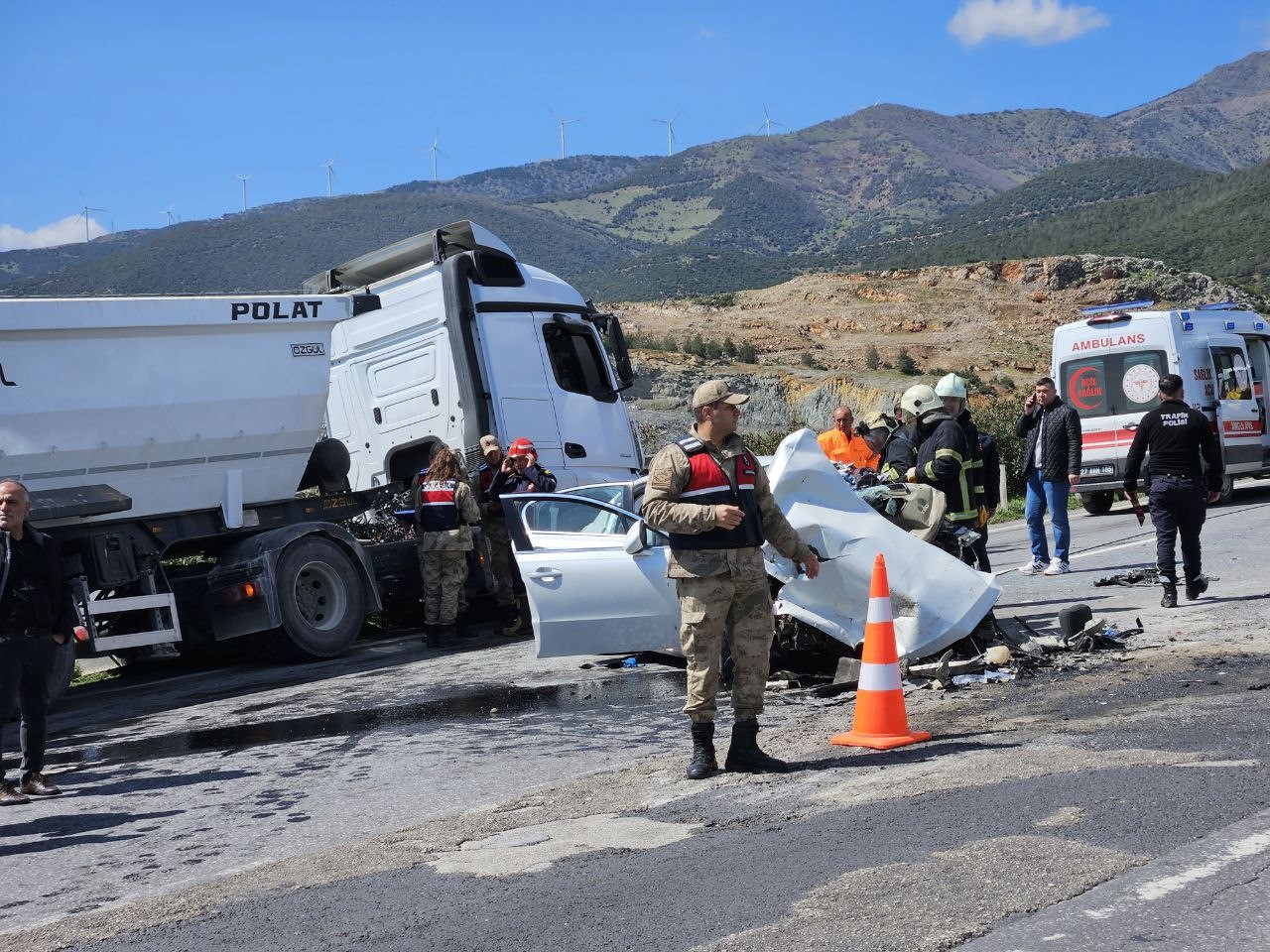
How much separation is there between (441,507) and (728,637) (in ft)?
21.0

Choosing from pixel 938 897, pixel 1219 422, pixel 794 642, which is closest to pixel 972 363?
pixel 1219 422

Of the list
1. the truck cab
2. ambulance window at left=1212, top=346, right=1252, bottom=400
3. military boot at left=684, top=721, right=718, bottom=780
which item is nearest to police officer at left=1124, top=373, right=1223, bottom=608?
military boot at left=684, top=721, right=718, bottom=780

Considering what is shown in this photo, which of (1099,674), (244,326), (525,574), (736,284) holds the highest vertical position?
(736,284)

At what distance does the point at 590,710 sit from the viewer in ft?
27.6

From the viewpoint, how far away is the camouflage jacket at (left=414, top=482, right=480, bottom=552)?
12258 millimetres

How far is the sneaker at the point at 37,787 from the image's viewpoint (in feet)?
22.9

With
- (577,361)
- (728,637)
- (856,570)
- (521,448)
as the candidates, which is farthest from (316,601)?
(728,637)

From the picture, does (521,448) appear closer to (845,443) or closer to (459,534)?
(459,534)

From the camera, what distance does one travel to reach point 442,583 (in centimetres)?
1243

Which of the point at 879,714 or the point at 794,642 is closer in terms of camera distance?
the point at 879,714

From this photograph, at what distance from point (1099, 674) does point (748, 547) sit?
9.00 ft

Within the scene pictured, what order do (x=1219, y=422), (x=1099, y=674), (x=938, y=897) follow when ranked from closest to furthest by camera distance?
(x=938, y=897) → (x=1099, y=674) → (x=1219, y=422)

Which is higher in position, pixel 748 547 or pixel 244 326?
pixel 244 326

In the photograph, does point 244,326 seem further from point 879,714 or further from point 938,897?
point 938,897
